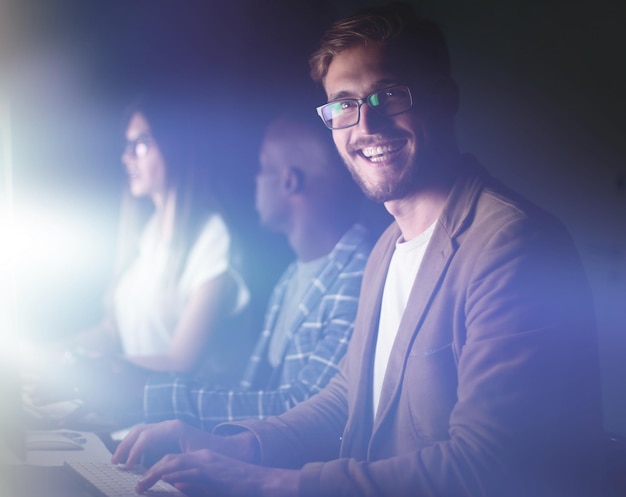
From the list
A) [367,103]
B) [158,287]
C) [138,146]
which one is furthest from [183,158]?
[367,103]

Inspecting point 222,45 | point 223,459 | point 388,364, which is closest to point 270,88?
point 222,45

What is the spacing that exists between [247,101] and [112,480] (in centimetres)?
107

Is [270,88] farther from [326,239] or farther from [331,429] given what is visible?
[331,429]

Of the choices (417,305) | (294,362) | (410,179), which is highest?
(410,179)

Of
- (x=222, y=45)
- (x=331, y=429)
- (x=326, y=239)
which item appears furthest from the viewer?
(x=222, y=45)

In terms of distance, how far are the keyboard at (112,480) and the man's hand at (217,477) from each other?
0.02 meters

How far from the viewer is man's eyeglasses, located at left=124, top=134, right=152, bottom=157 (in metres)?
2.29

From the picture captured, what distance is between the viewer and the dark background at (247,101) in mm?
1811

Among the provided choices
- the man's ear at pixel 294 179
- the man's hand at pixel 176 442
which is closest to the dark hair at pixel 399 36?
the man's ear at pixel 294 179

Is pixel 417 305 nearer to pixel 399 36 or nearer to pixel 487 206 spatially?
pixel 487 206

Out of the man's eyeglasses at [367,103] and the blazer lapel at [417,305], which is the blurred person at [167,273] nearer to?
the man's eyeglasses at [367,103]

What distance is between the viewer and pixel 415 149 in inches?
73.0

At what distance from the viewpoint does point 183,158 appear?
2244 millimetres

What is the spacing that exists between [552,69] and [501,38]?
0.15m
